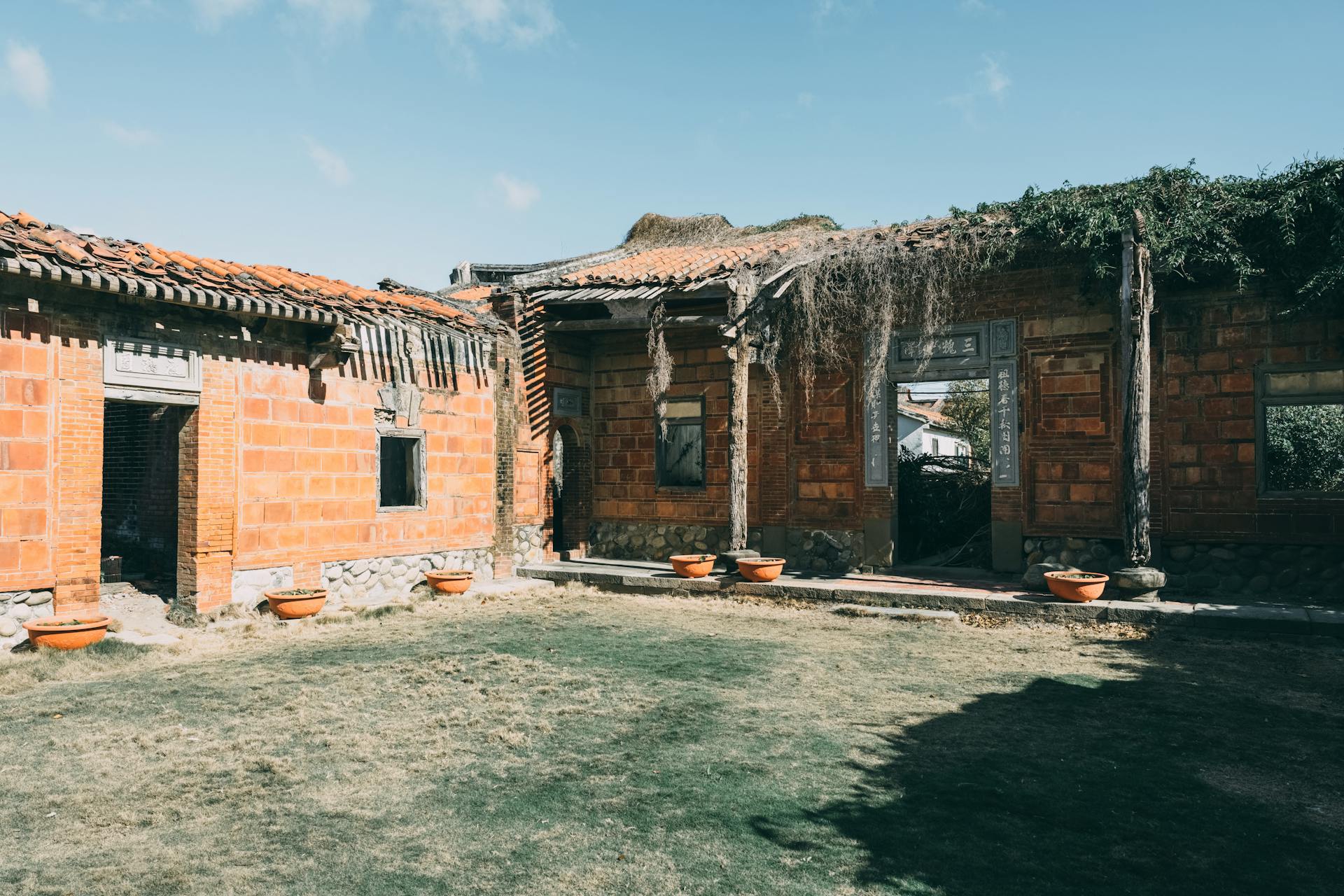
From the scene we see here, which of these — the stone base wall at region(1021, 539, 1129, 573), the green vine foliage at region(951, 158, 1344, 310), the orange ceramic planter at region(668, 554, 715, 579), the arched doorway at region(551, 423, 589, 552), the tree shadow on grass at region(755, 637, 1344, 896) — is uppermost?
the green vine foliage at region(951, 158, 1344, 310)

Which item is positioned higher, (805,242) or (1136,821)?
(805,242)

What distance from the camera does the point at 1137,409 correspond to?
1038 cm

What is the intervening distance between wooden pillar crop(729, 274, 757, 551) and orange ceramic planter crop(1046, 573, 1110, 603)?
4.16 meters

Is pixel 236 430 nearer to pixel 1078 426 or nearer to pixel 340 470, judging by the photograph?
pixel 340 470

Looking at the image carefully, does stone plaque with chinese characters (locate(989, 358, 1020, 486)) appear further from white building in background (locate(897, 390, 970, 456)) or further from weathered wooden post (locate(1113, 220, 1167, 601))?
white building in background (locate(897, 390, 970, 456))

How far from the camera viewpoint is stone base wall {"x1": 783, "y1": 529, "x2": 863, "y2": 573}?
43.8ft

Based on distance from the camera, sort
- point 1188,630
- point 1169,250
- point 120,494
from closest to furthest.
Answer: point 1188,630 → point 1169,250 → point 120,494

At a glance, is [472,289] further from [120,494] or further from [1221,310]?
[1221,310]

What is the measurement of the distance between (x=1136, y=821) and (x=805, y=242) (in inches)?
415

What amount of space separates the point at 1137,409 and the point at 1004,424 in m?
2.15

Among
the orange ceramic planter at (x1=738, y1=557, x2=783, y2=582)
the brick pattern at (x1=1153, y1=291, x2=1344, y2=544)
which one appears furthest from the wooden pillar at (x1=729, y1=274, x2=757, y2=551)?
the brick pattern at (x1=1153, y1=291, x2=1344, y2=544)

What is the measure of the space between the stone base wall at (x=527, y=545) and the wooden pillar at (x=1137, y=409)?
27.4ft

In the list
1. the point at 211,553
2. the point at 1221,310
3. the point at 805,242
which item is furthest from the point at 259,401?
the point at 1221,310

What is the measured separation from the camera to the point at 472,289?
15.9 metres
